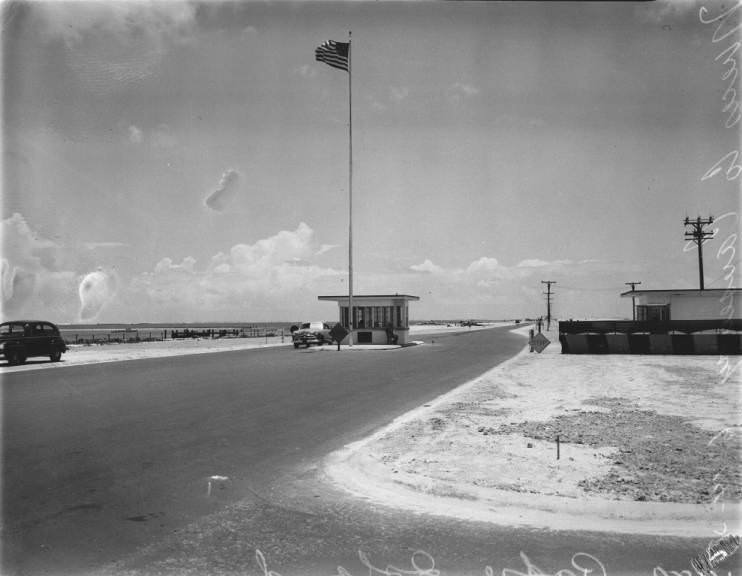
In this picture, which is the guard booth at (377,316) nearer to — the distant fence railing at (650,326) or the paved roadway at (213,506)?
the distant fence railing at (650,326)

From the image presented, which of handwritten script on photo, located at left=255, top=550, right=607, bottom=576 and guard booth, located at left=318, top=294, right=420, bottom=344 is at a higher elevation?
guard booth, located at left=318, top=294, right=420, bottom=344

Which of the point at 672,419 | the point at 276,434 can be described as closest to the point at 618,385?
the point at 672,419

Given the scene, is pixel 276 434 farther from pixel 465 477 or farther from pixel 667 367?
pixel 667 367

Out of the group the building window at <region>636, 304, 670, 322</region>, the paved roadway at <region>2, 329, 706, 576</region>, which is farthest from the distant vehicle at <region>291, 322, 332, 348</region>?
the paved roadway at <region>2, 329, 706, 576</region>

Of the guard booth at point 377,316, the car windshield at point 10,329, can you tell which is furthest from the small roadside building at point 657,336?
the car windshield at point 10,329

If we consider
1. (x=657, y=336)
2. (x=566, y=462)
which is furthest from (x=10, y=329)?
(x=657, y=336)

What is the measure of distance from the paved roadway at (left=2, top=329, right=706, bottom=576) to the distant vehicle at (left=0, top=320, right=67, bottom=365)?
12992mm

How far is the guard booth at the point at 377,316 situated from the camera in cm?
4119

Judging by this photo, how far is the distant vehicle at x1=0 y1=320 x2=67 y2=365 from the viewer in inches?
925

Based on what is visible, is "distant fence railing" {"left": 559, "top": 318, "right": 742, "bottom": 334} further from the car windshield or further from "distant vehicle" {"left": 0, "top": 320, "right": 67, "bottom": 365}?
the car windshield

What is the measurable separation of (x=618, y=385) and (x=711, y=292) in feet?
81.0

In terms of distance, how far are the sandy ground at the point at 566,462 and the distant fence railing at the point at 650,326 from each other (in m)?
16.0

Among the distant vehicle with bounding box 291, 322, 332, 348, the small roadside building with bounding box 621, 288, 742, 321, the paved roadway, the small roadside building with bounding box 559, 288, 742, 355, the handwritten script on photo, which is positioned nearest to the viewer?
the handwritten script on photo

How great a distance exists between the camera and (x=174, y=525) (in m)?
5.11
